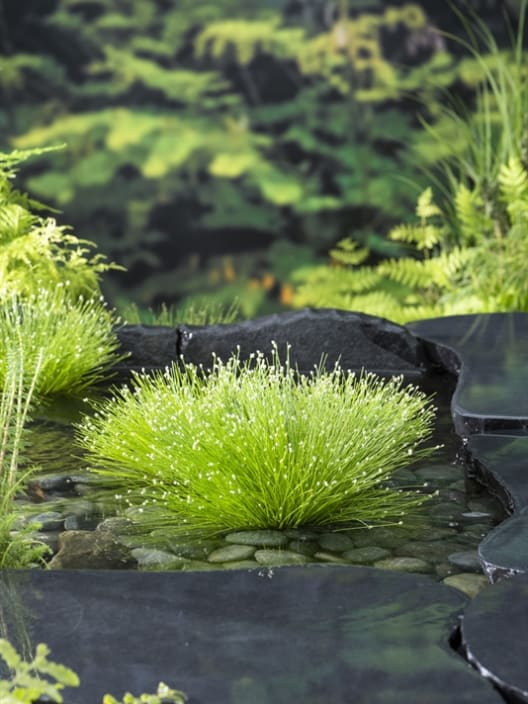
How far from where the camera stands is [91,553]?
119 inches

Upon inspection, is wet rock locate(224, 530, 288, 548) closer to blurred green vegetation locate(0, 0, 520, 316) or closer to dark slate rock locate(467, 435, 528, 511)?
dark slate rock locate(467, 435, 528, 511)

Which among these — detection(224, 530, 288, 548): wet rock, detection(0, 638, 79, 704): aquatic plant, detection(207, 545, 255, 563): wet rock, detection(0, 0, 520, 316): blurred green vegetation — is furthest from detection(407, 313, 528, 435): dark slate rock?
detection(0, 0, 520, 316): blurred green vegetation

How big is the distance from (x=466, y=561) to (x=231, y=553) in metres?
0.63

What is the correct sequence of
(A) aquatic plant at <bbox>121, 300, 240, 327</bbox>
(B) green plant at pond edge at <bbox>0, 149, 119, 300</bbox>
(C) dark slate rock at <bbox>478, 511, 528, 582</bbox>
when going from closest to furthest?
(C) dark slate rock at <bbox>478, 511, 528, 582</bbox> < (B) green plant at pond edge at <bbox>0, 149, 119, 300</bbox> < (A) aquatic plant at <bbox>121, 300, 240, 327</bbox>

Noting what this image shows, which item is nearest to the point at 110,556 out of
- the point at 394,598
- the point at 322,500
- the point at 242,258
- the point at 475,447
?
the point at 322,500

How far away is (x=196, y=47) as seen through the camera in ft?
30.5

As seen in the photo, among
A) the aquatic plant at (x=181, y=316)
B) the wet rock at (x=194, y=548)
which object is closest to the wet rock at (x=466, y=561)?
the wet rock at (x=194, y=548)

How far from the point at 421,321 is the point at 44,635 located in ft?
11.6

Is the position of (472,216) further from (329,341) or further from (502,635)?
(502,635)

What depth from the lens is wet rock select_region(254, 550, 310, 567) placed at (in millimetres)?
2969

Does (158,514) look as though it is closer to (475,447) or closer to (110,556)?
(110,556)

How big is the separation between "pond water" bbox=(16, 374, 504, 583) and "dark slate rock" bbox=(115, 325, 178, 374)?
1.56 meters

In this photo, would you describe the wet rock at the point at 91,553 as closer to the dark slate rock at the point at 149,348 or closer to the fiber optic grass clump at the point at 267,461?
the fiber optic grass clump at the point at 267,461

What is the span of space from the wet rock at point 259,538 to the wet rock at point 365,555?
196 millimetres
